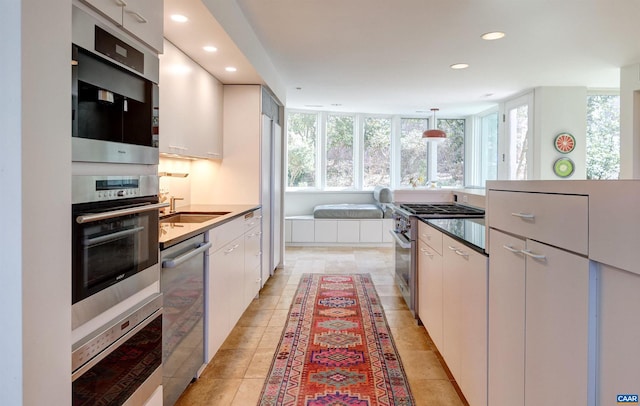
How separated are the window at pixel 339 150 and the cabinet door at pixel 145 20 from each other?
6.27m

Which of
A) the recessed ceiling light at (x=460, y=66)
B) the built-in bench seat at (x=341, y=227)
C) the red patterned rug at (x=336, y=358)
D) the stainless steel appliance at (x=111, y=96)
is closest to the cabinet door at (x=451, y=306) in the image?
the red patterned rug at (x=336, y=358)

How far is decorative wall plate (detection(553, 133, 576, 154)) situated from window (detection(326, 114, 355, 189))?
143 inches

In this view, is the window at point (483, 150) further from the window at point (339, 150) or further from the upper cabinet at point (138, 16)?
the upper cabinet at point (138, 16)

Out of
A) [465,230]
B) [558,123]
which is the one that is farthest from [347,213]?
[465,230]

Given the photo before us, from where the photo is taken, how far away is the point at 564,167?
18.0 feet

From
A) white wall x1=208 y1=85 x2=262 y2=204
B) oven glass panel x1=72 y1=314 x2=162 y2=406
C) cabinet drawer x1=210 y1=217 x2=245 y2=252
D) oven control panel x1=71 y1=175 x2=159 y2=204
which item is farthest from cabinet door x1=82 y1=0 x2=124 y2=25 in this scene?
white wall x1=208 y1=85 x2=262 y2=204

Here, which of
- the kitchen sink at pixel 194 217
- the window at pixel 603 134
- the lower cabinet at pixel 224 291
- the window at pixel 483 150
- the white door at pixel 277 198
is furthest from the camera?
the window at pixel 483 150

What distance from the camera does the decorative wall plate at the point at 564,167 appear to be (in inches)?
216

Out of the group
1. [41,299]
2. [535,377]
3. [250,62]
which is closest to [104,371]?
[41,299]

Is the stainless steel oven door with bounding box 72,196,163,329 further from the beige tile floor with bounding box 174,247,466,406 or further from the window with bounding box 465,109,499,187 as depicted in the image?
the window with bounding box 465,109,499,187

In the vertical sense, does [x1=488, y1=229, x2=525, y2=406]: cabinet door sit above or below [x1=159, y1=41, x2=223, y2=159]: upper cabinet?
below

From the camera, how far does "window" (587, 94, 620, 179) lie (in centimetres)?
568

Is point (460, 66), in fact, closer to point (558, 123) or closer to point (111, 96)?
point (558, 123)

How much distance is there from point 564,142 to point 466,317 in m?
4.78
